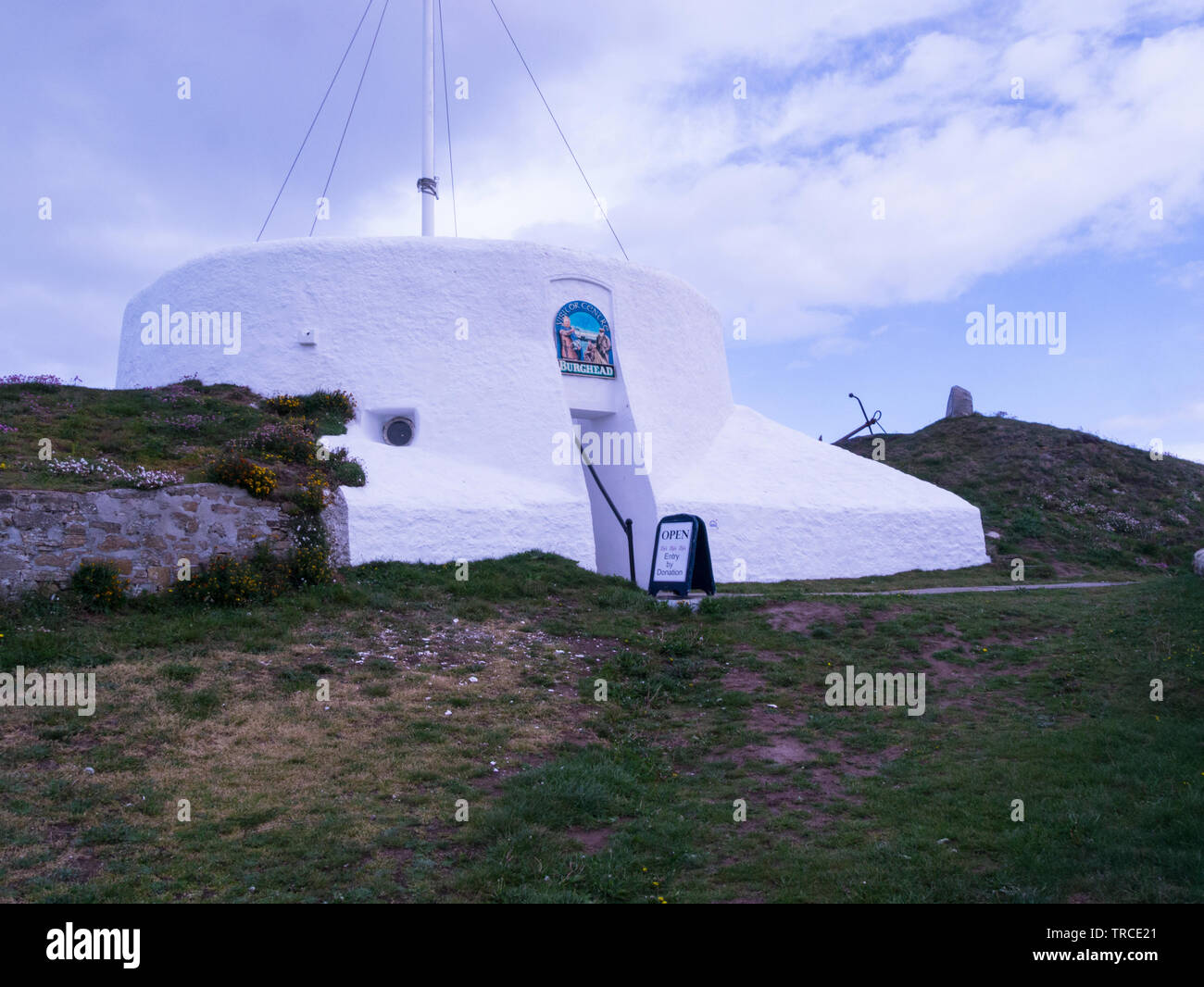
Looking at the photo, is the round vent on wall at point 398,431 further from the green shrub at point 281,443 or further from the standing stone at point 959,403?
the standing stone at point 959,403

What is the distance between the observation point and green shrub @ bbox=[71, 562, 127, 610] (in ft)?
33.9

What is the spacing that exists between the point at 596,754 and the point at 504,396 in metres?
9.63

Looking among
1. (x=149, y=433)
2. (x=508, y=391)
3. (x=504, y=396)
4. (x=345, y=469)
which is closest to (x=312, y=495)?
(x=345, y=469)

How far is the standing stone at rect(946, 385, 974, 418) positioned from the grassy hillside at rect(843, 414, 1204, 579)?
0.51 m

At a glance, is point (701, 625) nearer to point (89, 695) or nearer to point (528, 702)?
point (528, 702)

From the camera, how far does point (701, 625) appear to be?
12250 mm

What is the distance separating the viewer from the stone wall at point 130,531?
1020 cm

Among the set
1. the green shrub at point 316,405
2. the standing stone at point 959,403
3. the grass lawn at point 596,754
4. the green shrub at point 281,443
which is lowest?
the grass lawn at point 596,754

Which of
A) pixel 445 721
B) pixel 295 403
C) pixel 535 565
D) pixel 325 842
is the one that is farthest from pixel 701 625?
pixel 295 403

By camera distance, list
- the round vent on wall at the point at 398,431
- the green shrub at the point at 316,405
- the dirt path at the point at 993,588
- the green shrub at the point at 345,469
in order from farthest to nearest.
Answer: the round vent on wall at the point at 398,431, the green shrub at the point at 316,405, the dirt path at the point at 993,588, the green shrub at the point at 345,469

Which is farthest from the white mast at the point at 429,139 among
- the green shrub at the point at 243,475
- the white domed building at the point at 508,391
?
the green shrub at the point at 243,475

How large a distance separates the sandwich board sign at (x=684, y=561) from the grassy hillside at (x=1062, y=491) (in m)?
9.46
